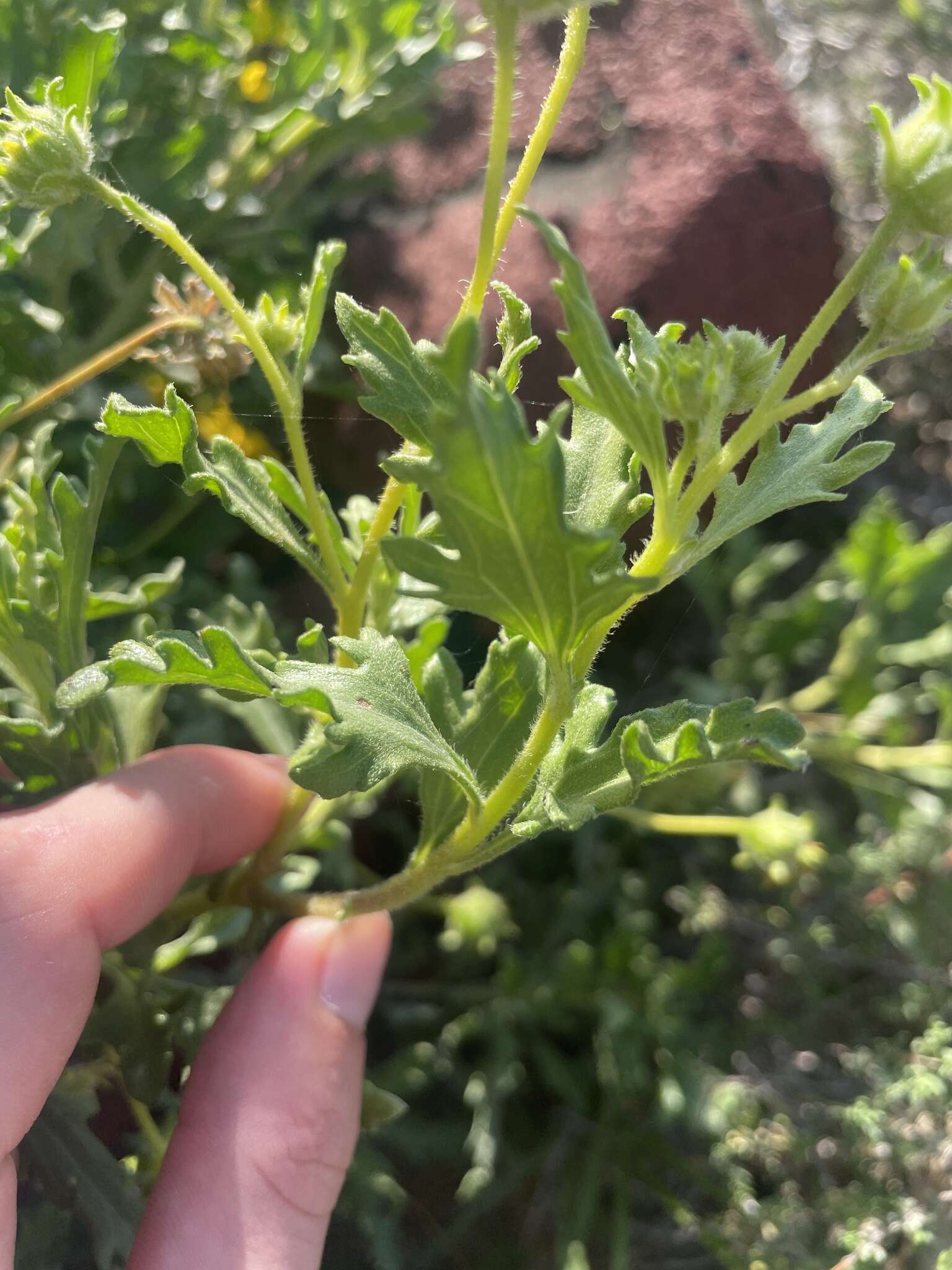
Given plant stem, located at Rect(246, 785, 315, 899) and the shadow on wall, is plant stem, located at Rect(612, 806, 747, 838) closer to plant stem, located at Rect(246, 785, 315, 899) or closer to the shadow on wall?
plant stem, located at Rect(246, 785, 315, 899)

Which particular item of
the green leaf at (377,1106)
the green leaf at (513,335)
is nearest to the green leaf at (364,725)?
the green leaf at (513,335)

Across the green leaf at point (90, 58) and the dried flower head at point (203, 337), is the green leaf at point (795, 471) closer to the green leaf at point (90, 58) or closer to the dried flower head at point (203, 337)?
the dried flower head at point (203, 337)

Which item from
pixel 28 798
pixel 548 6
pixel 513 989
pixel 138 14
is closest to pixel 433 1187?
pixel 513 989

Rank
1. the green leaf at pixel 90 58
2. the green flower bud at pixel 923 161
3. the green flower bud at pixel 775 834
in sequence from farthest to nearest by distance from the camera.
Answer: the green flower bud at pixel 775 834 → the green leaf at pixel 90 58 → the green flower bud at pixel 923 161

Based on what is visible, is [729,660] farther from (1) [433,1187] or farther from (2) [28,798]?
(2) [28,798]

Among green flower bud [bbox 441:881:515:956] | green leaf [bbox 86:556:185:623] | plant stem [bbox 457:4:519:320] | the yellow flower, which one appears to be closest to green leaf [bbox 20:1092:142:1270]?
green leaf [bbox 86:556:185:623]
